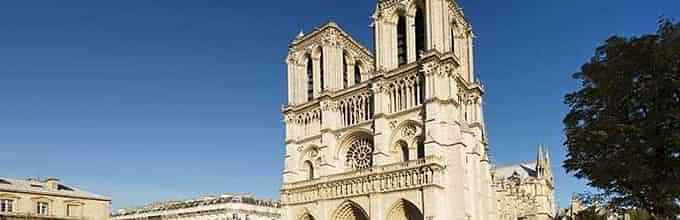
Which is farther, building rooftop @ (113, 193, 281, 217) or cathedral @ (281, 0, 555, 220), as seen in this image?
building rooftop @ (113, 193, 281, 217)

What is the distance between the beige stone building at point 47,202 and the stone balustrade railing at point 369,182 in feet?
57.2

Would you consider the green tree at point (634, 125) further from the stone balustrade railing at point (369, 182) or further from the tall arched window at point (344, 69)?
the tall arched window at point (344, 69)

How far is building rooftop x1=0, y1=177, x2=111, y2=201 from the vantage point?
43.7 m

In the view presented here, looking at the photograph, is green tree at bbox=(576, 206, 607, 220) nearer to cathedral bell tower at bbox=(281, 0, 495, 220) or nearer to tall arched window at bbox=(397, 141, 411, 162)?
cathedral bell tower at bbox=(281, 0, 495, 220)

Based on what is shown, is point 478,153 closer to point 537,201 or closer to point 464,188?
point 464,188

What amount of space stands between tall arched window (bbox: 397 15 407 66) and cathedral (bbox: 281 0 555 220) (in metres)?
0.10

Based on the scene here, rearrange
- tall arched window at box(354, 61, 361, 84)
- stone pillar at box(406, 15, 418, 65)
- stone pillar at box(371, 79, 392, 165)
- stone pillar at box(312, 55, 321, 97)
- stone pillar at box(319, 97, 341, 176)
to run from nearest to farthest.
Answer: stone pillar at box(371, 79, 392, 165) → stone pillar at box(406, 15, 418, 65) → stone pillar at box(319, 97, 341, 176) → stone pillar at box(312, 55, 321, 97) → tall arched window at box(354, 61, 361, 84)

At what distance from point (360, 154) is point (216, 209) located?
4536 centimetres

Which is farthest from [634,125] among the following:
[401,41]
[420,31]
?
[401,41]

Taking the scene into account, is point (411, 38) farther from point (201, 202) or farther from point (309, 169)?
point (201, 202)

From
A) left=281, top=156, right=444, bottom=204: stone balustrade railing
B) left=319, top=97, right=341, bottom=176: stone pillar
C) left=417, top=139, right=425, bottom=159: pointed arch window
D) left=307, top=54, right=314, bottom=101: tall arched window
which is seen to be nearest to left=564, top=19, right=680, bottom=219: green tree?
left=281, top=156, right=444, bottom=204: stone balustrade railing

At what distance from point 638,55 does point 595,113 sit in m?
2.54

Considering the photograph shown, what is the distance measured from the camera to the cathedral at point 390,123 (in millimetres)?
47312

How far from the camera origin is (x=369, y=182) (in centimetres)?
5019
